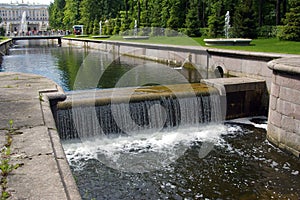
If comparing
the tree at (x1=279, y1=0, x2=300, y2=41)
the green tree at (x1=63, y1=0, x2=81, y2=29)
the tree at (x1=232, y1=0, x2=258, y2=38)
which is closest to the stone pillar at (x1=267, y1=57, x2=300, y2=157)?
the tree at (x1=279, y1=0, x2=300, y2=41)

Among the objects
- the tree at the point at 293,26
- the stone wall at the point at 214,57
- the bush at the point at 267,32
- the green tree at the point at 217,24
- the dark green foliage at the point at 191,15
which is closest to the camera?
the stone wall at the point at 214,57

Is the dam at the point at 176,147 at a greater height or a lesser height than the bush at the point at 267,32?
lesser

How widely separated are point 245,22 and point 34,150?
21.7 meters

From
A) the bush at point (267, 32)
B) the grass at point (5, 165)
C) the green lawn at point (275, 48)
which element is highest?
the bush at point (267, 32)

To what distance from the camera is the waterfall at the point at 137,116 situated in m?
8.45

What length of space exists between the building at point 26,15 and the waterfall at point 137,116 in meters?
112

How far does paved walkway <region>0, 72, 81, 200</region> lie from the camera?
2.44 meters

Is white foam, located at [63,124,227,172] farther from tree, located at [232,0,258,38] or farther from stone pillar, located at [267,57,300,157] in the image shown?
tree, located at [232,0,258,38]

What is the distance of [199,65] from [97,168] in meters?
10.8

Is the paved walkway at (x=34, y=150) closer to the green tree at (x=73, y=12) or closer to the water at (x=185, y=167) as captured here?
the water at (x=185, y=167)

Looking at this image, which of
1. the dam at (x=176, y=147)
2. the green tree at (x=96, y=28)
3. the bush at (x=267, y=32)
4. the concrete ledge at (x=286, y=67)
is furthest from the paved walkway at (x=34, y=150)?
the green tree at (x=96, y=28)

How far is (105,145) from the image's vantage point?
812 centimetres

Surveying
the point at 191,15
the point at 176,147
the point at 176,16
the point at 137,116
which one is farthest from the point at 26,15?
the point at 176,147

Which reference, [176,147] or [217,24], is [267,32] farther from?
[176,147]
